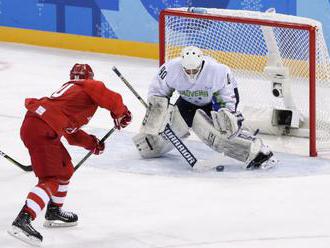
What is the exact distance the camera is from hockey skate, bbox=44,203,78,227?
5051mm

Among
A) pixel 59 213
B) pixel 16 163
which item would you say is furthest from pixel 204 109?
pixel 59 213

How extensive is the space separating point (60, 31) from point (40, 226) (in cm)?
512

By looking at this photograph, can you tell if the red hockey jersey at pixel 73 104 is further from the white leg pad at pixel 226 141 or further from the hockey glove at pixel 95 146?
the white leg pad at pixel 226 141

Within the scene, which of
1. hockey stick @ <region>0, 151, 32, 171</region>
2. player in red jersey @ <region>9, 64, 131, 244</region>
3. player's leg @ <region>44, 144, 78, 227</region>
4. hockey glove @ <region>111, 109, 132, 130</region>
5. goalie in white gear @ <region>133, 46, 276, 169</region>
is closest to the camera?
player in red jersey @ <region>9, 64, 131, 244</region>

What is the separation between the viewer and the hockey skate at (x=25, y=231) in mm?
4680

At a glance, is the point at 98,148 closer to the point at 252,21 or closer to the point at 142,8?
the point at 252,21

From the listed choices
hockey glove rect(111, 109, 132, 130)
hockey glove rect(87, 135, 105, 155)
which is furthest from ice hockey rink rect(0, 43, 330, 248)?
hockey glove rect(111, 109, 132, 130)

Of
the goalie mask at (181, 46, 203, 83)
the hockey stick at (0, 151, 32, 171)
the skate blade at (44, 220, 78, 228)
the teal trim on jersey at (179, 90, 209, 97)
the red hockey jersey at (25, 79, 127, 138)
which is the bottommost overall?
the hockey stick at (0, 151, 32, 171)

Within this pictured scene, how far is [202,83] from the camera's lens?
6.12 m

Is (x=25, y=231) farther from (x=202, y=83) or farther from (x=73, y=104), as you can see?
(x=202, y=83)

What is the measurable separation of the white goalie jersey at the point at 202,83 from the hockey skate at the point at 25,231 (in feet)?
5.55

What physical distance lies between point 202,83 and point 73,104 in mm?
1395

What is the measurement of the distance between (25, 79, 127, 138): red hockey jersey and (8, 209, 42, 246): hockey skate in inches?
15.8

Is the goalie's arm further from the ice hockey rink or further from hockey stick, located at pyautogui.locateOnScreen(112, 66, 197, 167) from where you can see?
the ice hockey rink
